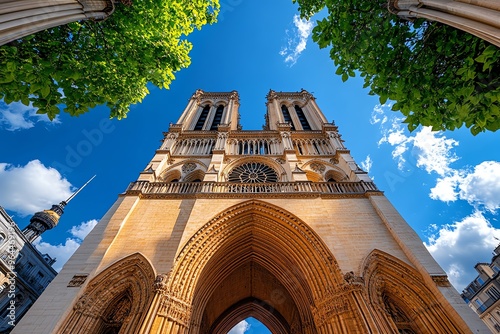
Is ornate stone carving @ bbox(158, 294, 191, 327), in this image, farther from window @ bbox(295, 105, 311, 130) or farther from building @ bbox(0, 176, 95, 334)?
A: building @ bbox(0, 176, 95, 334)

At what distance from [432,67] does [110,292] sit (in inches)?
384

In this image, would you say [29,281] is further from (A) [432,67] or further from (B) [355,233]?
(A) [432,67]

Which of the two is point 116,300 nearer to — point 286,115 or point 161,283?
point 161,283

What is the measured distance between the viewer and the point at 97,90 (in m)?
4.38

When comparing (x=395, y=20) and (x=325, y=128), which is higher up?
(x=325, y=128)

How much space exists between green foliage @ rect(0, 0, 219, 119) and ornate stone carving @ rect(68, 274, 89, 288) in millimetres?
5098

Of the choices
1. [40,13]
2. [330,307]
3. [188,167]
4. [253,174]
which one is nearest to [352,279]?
[330,307]

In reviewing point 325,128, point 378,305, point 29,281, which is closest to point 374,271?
point 378,305

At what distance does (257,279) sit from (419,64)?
10.2 metres

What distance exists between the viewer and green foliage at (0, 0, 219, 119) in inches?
132

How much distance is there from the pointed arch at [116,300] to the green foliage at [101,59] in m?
4.98

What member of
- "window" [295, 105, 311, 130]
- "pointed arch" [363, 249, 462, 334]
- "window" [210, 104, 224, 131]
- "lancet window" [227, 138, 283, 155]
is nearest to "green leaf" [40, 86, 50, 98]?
"pointed arch" [363, 249, 462, 334]

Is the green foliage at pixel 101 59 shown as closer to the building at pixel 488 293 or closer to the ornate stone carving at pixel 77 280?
the ornate stone carving at pixel 77 280

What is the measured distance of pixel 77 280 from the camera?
657 cm
